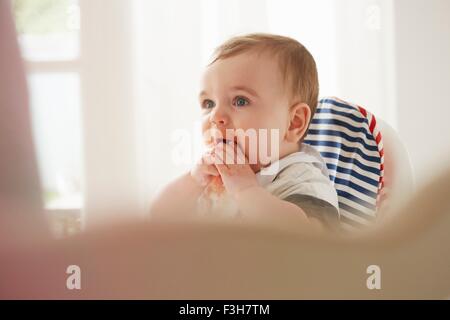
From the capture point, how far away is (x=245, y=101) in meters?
1.12

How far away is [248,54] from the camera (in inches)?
44.3

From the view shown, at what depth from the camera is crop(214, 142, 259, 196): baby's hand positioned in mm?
1136

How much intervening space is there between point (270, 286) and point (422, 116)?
39 centimetres

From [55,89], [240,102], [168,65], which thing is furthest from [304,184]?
[55,89]

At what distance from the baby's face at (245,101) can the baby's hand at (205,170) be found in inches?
1.1

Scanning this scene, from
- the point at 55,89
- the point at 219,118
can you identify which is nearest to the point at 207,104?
the point at 219,118

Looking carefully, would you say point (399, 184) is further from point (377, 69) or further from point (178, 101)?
point (178, 101)

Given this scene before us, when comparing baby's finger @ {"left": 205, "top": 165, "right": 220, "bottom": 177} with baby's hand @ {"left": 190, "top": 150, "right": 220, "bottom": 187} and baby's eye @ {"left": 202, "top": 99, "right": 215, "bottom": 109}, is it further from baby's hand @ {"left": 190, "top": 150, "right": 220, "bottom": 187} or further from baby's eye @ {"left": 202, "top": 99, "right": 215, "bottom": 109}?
baby's eye @ {"left": 202, "top": 99, "right": 215, "bottom": 109}

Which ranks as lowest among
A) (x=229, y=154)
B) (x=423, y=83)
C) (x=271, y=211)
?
(x=271, y=211)

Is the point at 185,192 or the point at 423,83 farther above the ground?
the point at 423,83

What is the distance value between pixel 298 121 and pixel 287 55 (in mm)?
115

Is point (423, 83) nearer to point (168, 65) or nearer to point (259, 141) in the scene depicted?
point (259, 141)

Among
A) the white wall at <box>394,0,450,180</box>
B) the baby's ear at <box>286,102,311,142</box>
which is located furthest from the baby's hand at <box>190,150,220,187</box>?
the white wall at <box>394,0,450,180</box>
